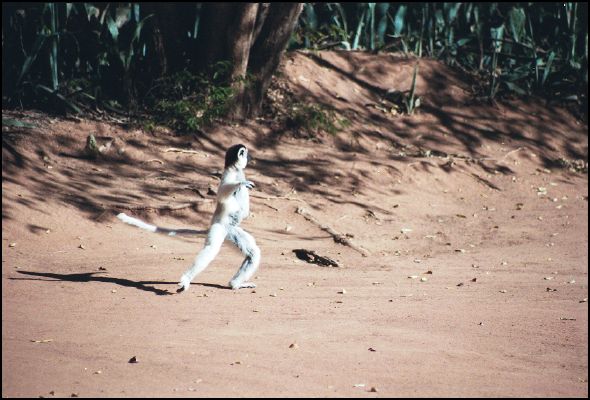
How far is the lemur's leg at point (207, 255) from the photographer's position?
24.3 feet

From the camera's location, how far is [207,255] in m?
7.43

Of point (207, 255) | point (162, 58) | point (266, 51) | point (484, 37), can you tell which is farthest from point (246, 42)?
point (207, 255)

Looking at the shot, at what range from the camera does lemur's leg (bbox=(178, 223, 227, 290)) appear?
742 cm

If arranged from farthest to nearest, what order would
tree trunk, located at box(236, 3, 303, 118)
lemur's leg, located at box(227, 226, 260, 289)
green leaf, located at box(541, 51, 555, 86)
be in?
1. green leaf, located at box(541, 51, 555, 86)
2. tree trunk, located at box(236, 3, 303, 118)
3. lemur's leg, located at box(227, 226, 260, 289)

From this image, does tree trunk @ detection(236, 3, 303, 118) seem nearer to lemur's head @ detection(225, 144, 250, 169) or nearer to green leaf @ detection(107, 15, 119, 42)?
green leaf @ detection(107, 15, 119, 42)

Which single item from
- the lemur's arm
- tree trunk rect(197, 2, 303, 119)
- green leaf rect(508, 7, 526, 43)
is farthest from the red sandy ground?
green leaf rect(508, 7, 526, 43)

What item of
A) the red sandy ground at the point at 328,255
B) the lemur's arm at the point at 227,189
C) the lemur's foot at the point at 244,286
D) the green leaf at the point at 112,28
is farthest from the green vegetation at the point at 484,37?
the lemur's arm at the point at 227,189

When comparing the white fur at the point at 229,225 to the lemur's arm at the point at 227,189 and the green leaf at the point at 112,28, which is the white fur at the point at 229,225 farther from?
the green leaf at the point at 112,28

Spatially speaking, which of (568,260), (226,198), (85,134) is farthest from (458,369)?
(85,134)

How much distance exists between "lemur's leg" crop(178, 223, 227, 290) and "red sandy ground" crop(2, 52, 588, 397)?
17cm

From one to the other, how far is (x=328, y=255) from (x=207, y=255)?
2.84m

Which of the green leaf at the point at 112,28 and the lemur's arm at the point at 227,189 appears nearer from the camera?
the lemur's arm at the point at 227,189

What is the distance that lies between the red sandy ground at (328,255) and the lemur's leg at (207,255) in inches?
6.6

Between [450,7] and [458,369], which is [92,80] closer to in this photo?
[450,7]
